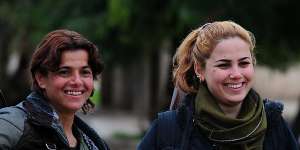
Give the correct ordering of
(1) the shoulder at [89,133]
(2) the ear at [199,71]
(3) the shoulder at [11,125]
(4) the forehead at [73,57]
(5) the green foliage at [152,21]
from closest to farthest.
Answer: (3) the shoulder at [11,125] → (4) the forehead at [73,57] → (2) the ear at [199,71] → (1) the shoulder at [89,133] → (5) the green foliage at [152,21]

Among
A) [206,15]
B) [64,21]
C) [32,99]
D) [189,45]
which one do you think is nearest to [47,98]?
[32,99]

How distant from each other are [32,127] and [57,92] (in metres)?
0.30

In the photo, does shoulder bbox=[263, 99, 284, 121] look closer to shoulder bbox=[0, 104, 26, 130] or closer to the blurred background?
shoulder bbox=[0, 104, 26, 130]

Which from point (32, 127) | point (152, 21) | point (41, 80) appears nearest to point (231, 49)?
point (41, 80)

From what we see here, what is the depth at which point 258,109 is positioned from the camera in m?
3.78

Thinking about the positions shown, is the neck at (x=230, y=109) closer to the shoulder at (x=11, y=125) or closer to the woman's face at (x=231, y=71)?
the woman's face at (x=231, y=71)

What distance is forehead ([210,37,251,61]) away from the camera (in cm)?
374

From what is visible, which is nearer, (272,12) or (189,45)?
(189,45)

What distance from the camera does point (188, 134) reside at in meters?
3.79

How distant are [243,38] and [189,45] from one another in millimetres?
308

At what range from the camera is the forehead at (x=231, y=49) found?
3744 millimetres

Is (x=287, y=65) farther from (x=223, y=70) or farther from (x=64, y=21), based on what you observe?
(x=223, y=70)

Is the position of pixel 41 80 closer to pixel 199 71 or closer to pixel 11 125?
Result: pixel 11 125

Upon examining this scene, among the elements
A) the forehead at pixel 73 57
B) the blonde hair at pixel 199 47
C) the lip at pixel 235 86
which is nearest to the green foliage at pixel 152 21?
the blonde hair at pixel 199 47
